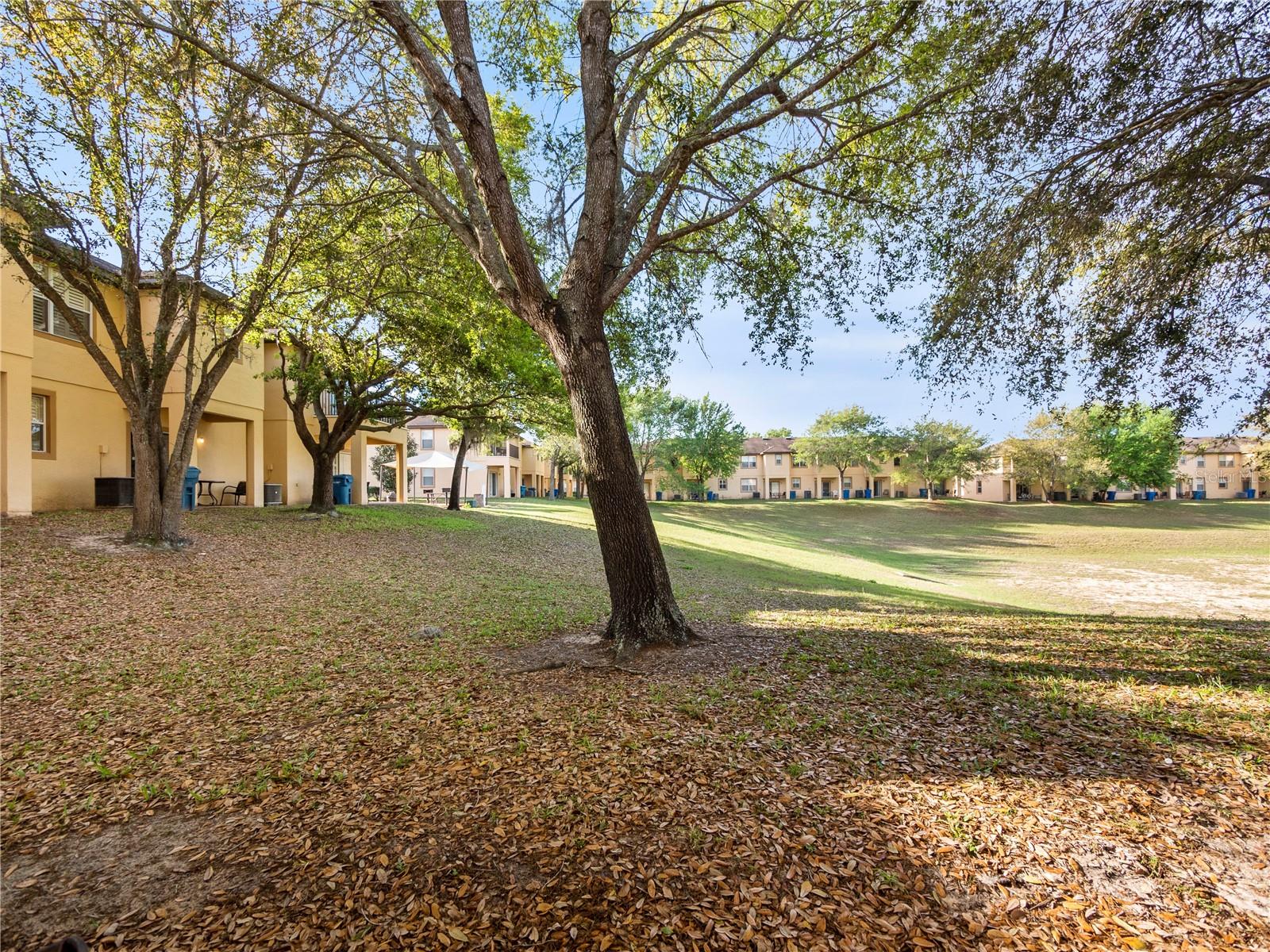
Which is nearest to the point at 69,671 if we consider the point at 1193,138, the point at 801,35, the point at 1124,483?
the point at 801,35

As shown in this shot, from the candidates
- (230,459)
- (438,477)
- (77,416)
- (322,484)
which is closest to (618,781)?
(322,484)

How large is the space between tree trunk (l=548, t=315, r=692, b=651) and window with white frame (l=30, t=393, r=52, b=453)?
15.4m

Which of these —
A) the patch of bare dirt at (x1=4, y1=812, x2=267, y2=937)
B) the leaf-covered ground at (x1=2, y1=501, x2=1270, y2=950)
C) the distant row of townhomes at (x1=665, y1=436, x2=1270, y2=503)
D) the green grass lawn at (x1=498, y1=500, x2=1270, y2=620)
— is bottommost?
the green grass lawn at (x1=498, y1=500, x2=1270, y2=620)

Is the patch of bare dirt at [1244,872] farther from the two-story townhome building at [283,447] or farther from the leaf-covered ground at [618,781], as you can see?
the two-story townhome building at [283,447]

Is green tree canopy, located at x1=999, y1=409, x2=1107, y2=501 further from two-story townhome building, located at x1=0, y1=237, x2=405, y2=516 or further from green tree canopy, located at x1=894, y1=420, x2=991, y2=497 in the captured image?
two-story townhome building, located at x1=0, y1=237, x2=405, y2=516

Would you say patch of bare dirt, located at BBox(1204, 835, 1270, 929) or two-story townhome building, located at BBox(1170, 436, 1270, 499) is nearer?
patch of bare dirt, located at BBox(1204, 835, 1270, 929)

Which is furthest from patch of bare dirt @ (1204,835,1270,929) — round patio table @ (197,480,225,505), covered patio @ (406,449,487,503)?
covered patio @ (406,449,487,503)

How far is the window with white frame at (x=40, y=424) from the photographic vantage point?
1342 cm

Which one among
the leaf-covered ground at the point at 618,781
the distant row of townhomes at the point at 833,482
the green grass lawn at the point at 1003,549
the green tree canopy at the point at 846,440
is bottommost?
the green grass lawn at the point at 1003,549

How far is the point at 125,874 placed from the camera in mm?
2746

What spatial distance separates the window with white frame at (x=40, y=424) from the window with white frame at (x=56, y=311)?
1647 mm

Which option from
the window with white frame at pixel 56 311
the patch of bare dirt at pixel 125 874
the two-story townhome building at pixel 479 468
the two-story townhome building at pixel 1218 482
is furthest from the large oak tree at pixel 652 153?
the two-story townhome building at pixel 1218 482

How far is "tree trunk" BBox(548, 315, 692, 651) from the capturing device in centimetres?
589

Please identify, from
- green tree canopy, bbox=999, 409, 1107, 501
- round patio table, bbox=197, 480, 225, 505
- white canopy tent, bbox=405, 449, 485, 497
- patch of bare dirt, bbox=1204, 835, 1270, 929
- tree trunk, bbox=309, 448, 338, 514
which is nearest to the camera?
patch of bare dirt, bbox=1204, 835, 1270, 929
